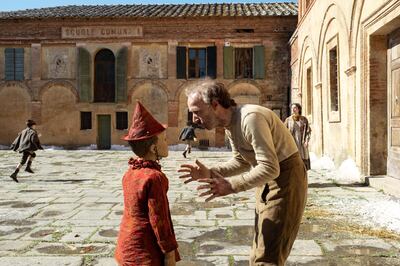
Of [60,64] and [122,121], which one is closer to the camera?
[122,121]

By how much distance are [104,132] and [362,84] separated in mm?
16271

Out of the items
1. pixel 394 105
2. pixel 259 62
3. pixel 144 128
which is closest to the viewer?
pixel 144 128

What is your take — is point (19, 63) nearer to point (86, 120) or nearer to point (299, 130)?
point (86, 120)

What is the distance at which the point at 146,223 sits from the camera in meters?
2.35

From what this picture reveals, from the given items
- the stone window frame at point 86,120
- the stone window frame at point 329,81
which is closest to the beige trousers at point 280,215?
the stone window frame at point 329,81

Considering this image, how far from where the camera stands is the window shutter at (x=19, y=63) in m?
23.3

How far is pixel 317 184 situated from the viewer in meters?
9.02

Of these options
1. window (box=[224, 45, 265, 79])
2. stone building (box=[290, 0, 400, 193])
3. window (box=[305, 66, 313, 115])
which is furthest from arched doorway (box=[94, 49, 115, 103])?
stone building (box=[290, 0, 400, 193])

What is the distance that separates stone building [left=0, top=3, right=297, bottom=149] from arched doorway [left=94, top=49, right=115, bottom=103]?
5cm

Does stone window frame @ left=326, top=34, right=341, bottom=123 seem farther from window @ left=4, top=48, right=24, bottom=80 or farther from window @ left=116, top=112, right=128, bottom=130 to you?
window @ left=4, top=48, right=24, bottom=80

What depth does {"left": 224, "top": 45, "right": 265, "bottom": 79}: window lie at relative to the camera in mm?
22312

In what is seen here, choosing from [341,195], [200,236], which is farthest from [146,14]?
[200,236]

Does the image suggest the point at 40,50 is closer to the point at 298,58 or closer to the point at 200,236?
the point at 298,58

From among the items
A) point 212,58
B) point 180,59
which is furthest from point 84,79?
point 212,58
